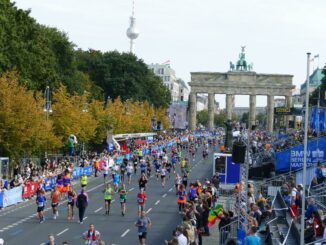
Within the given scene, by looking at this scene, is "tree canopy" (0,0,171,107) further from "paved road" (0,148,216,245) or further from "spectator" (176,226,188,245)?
"spectator" (176,226,188,245)

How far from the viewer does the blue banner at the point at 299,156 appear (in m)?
39.7

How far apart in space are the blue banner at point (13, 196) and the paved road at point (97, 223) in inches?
22.1

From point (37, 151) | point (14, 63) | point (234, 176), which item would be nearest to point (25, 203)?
point (234, 176)

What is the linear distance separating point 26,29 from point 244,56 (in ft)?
308

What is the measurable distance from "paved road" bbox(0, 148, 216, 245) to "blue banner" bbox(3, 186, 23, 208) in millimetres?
562

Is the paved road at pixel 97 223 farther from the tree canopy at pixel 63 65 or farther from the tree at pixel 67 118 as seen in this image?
the tree canopy at pixel 63 65

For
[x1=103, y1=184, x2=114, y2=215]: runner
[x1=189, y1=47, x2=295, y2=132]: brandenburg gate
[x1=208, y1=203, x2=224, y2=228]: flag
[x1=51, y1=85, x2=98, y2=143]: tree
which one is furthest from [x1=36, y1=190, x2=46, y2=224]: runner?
[x1=189, y1=47, x2=295, y2=132]: brandenburg gate

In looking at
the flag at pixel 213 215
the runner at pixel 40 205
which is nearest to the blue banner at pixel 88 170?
the runner at pixel 40 205

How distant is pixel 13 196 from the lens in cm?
3562

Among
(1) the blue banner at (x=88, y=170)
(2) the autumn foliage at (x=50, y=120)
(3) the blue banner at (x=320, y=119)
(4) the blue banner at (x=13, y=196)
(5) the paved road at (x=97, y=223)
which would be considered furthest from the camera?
(1) the blue banner at (x=88, y=170)

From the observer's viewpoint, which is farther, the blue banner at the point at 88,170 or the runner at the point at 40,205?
the blue banner at the point at 88,170

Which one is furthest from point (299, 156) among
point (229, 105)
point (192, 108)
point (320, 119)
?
point (192, 108)

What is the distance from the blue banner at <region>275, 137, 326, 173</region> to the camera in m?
39.7

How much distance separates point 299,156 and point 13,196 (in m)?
14.9
